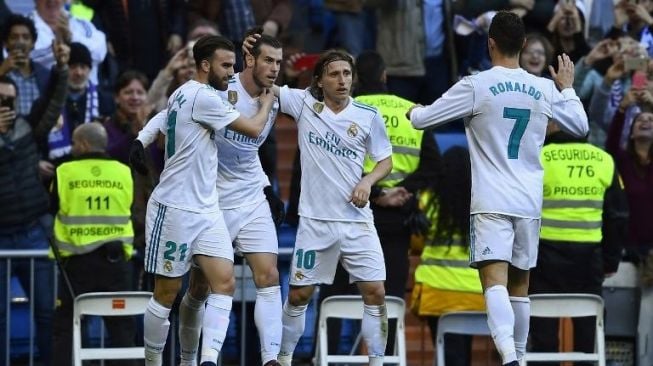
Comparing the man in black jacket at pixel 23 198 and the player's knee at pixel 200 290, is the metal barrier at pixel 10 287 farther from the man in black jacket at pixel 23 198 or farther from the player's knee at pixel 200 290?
the player's knee at pixel 200 290

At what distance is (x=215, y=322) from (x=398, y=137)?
9.38 feet

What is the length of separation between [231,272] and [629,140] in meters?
4.96

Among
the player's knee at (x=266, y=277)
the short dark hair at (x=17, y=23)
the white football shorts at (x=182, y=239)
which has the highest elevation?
the short dark hair at (x=17, y=23)

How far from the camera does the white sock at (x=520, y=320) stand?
1239 centimetres

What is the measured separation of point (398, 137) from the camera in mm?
14344

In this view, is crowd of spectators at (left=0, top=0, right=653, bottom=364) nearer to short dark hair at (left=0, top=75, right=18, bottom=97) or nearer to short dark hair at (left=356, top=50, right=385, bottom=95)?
short dark hair at (left=0, top=75, right=18, bottom=97)

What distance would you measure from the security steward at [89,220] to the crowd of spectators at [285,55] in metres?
0.54

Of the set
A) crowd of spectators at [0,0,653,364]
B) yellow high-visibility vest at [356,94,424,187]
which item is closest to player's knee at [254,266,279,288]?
yellow high-visibility vest at [356,94,424,187]

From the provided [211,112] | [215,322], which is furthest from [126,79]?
[215,322]

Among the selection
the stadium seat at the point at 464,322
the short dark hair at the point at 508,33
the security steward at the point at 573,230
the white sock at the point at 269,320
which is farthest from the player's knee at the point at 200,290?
the security steward at the point at 573,230

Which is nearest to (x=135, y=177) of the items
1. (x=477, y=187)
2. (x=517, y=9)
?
(x=477, y=187)

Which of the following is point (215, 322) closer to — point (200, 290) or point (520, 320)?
point (200, 290)

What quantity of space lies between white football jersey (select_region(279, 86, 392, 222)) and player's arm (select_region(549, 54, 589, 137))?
1365mm

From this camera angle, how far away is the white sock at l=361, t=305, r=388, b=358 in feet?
41.9
